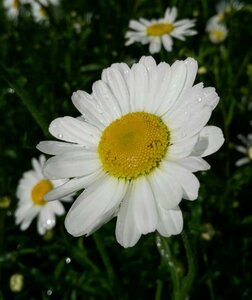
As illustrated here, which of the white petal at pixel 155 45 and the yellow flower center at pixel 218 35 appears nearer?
the white petal at pixel 155 45

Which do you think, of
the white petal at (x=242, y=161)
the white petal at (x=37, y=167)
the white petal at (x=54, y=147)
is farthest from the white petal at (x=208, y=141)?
the white petal at (x=37, y=167)

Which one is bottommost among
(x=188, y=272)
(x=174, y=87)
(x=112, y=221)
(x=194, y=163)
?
(x=112, y=221)

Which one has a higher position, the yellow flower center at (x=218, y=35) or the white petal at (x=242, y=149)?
the yellow flower center at (x=218, y=35)

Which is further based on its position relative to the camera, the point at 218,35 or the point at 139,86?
the point at 218,35

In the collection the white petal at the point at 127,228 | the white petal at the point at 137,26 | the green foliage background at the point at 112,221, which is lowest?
the green foliage background at the point at 112,221

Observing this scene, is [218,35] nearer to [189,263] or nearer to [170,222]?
[189,263]

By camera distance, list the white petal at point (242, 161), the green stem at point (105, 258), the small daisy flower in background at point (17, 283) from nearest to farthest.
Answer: the green stem at point (105, 258), the small daisy flower in background at point (17, 283), the white petal at point (242, 161)

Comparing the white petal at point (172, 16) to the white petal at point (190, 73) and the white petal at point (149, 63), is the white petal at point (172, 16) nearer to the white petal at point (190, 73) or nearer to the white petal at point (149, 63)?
the white petal at point (149, 63)

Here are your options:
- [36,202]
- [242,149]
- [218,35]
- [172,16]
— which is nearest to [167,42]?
[172,16]
